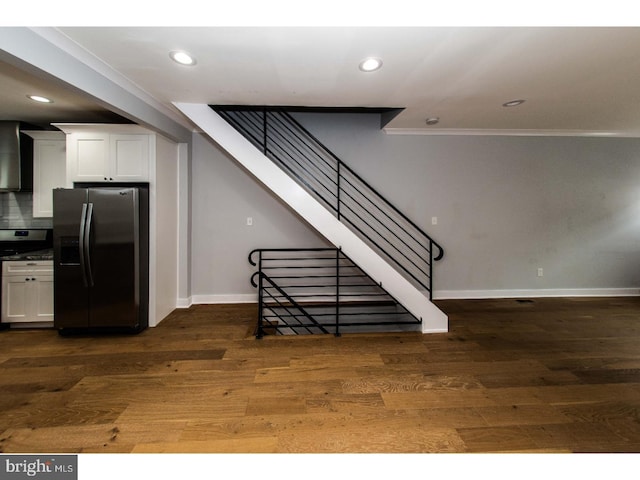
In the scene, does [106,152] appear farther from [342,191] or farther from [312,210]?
[342,191]

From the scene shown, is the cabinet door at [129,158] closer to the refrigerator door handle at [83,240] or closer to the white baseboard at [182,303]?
the refrigerator door handle at [83,240]

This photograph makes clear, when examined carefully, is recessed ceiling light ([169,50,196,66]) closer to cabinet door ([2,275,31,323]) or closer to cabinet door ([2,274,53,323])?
cabinet door ([2,274,53,323])

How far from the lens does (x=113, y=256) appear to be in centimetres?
281

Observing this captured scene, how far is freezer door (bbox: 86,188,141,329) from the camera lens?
2777 mm

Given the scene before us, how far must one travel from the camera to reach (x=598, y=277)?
13.8 feet

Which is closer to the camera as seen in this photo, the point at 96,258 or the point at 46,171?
the point at 96,258

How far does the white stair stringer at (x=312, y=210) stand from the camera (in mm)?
2910

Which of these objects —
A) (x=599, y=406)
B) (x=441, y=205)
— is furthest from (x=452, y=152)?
(x=599, y=406)

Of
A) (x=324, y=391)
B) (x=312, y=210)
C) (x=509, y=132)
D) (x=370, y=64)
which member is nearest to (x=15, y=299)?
(x=312, y=210)

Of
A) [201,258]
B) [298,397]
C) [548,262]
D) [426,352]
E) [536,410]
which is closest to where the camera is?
[536,410]

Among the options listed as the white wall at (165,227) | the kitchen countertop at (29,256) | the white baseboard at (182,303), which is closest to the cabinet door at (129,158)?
the white wall at (165,227)

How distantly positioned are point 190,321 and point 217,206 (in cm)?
160

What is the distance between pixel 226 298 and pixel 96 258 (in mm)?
1619

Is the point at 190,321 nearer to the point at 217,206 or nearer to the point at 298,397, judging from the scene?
the point at 217,206
